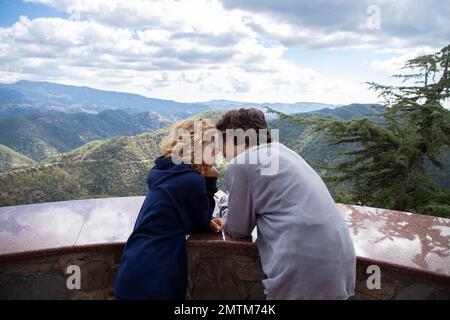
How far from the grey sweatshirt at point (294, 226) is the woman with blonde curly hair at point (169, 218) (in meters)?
0.28

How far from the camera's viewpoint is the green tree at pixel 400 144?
21.1 ft

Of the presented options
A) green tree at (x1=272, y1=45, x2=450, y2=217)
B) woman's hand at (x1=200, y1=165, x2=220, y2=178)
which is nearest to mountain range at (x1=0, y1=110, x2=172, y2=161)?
green tree at (x1=272, y1=45, x2=450, y2=217)

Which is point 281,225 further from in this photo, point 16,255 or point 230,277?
point 16,255

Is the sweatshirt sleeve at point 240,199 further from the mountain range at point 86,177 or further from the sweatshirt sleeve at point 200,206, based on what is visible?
the mountain range at point 86,177

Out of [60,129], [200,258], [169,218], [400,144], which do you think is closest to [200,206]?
[169,218]

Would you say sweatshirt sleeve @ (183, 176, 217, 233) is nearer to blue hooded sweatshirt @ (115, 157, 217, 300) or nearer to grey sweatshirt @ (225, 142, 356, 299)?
blue hooded sweatshirt @ (115, 157, 217, 300)

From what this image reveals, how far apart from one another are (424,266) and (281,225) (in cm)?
95

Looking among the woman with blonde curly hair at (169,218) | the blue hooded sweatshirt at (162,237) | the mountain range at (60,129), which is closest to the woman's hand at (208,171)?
the woman with blonde curly hair at (169,218)

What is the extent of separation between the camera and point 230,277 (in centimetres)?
231

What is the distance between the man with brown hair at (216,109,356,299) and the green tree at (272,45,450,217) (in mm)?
5133

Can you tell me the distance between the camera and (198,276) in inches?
91.1

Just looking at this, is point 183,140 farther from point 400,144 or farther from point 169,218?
point 400,144

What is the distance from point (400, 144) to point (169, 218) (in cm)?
588

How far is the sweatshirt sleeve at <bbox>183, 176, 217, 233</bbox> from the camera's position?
1912 millimetres
